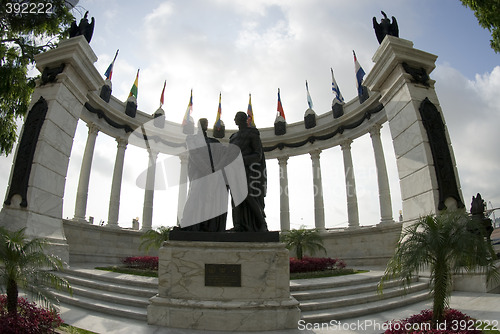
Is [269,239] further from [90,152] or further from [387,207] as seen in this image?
[90,152]

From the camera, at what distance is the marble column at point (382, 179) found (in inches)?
1022

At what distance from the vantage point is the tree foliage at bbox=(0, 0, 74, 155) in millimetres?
14781

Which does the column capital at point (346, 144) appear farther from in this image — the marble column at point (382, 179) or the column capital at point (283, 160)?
the column capital at point (283, 160)

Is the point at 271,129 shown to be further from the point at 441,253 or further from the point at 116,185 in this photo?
the point at 441,253

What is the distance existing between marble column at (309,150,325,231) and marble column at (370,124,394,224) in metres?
6.13

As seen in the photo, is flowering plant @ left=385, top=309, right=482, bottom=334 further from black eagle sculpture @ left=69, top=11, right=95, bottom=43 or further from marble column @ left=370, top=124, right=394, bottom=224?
black eagle sculpture @ left=69, top=11, right=95, bottom=43

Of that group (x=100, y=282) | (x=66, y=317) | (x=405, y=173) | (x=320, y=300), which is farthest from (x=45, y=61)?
(x=405, y=173)

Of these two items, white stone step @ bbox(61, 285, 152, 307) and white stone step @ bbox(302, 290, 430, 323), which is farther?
white stone step @ bbox(61, 285, 152, 307)

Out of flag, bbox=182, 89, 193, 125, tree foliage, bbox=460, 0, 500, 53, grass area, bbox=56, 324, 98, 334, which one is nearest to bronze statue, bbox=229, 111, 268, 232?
grass area, bbox=56, 324, 98, 334

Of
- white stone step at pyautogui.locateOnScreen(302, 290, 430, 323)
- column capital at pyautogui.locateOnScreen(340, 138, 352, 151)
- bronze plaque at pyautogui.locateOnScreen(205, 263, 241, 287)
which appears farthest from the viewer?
column capital at pyautogui.locateOnScreen(340, 138, 352, 151)

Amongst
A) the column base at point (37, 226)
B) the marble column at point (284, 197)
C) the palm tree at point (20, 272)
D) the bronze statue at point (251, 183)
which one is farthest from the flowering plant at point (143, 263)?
the marble column at point (284, 197)

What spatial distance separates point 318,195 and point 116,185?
68.7 feet

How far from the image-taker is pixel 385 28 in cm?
1853

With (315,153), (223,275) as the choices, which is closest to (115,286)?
(223,275)
